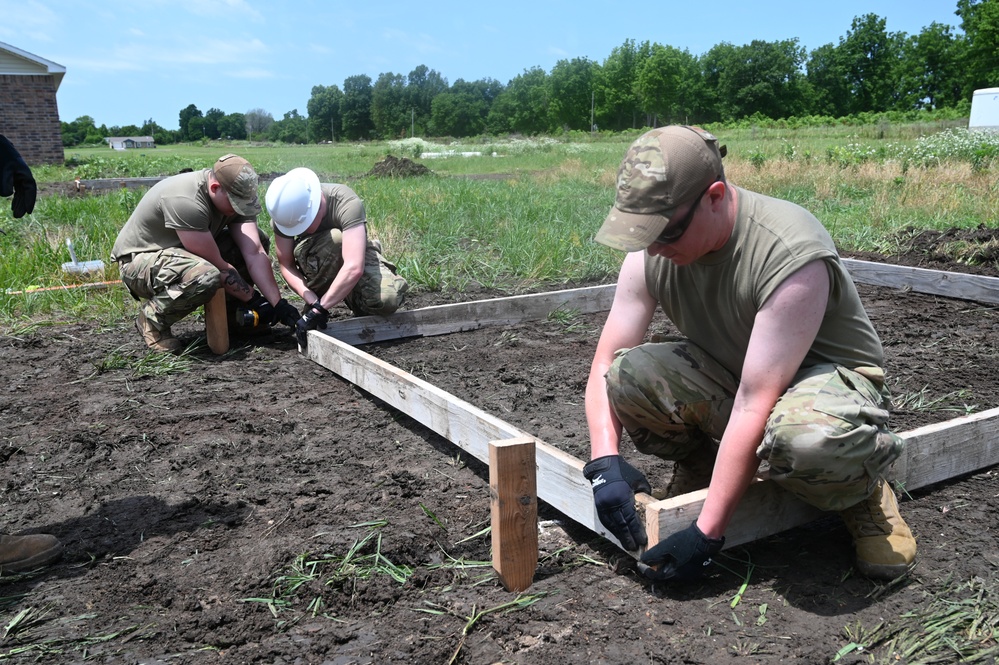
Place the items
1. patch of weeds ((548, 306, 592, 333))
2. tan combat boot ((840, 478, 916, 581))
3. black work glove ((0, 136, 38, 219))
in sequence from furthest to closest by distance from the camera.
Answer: patch of weeds ((548, 306, 592, 333)) → black work glove ((0, 136, 38, 219)) → tan combat boot ((840, 478, 916, 581))

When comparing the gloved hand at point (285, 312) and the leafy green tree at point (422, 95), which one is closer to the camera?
the gloved hand at point (285, 312)

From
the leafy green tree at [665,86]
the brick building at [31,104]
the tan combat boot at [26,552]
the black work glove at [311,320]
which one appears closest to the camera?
the tan combat boot at [26,552]

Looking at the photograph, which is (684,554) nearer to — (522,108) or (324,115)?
(324,115)

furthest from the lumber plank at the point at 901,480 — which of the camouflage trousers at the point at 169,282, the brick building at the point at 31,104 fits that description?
the brick building at the point at 31,104

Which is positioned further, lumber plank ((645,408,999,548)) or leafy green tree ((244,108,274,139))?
leafy green tree ((244,108,274,139))

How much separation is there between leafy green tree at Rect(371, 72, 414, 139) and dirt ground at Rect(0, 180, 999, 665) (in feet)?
164

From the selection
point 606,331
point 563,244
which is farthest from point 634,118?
point 606,331

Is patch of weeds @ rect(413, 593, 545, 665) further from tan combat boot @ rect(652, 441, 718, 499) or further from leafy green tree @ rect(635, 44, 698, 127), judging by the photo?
leafy green tree @ rect(635, 44, 698, 127)

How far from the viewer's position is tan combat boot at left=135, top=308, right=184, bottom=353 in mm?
4930

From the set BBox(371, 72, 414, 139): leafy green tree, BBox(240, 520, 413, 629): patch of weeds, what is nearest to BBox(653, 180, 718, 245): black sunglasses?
BBox(240, 520, 413, 629): patch of weeds

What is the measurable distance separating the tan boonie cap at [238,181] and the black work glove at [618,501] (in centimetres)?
338

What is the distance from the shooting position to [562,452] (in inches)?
104

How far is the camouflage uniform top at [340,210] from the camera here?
4887 millimetres

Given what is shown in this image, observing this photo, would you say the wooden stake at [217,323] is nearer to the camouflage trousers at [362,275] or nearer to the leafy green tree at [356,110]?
the camouflage trousers at [362,275]
